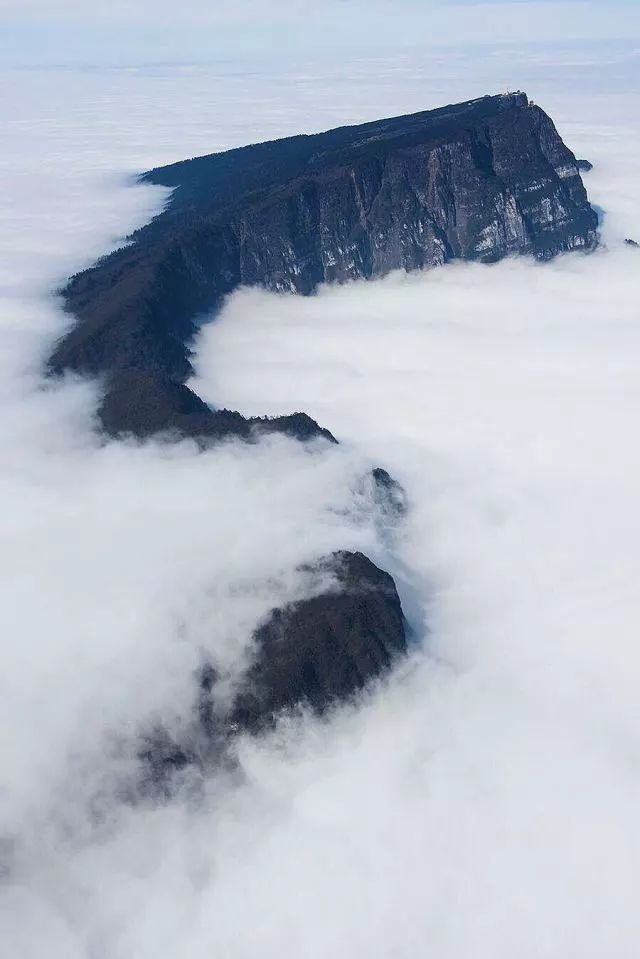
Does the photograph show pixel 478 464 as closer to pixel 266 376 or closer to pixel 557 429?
pixel 557 429

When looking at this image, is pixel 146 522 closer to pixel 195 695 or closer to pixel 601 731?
pixel 195 695

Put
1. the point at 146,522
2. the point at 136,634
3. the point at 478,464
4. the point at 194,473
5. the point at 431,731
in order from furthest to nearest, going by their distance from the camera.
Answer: the point at 478,464
the point at 194,473
the point at 146,522
the point at 136,634
the point at 431,731

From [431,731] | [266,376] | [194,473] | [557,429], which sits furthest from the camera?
[266,376]

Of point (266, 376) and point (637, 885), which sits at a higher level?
point (266, 376)

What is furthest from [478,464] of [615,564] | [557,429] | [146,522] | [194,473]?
[146,522]

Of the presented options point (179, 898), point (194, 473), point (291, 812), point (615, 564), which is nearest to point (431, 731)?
point (291, 812)

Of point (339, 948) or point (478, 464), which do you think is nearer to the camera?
point (339, 948)

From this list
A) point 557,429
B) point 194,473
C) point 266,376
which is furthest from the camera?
point 266,376

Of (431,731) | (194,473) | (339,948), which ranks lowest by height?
(339,948)

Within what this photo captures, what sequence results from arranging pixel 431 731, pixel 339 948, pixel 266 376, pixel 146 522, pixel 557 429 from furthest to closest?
pixel 266 376, pixel 557 429, pixel 146 522, pixel 431 731, pixel 339 948
